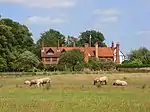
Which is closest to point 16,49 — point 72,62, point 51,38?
point 72,62

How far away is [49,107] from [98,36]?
17311 centimetres

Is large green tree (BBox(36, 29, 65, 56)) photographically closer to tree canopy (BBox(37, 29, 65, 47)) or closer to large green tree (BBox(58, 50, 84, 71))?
tree canopy (BBox(37, 29, 65, 47))

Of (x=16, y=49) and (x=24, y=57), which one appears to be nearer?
(x=24, y=57)

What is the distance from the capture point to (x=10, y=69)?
345ft

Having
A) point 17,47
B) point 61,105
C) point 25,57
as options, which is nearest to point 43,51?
point 17,47

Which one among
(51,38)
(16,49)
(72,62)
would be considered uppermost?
(51,38)

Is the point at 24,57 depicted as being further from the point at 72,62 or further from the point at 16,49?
the point at 72,62

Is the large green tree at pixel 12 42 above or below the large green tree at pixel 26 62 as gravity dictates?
above

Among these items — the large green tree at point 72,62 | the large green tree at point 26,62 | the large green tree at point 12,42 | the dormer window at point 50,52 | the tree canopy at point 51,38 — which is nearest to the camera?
the large green tree at point 12,42

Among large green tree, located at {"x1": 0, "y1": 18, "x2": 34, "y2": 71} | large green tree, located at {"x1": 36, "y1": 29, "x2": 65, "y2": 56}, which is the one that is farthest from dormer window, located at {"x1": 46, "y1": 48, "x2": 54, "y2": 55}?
large green tree, located at {"x1": 36, "y1": 29, "x2": 65, "y2": 56}

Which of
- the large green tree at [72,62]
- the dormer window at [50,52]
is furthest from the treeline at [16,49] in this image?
the dormer window at [50,52]

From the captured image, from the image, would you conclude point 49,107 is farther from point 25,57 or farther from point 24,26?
point 24,26

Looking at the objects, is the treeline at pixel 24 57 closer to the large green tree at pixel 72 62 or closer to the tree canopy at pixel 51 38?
the large green tree at pixel 72 62

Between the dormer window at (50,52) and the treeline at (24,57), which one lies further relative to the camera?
the dormer window at (50,52)
